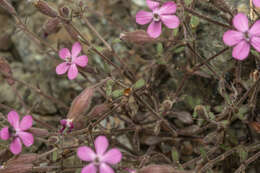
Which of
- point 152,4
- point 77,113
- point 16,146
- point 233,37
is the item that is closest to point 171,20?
point 152,4

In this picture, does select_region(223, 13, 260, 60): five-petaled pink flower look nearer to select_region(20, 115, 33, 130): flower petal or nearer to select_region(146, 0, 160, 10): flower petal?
select_region(146, 0, 160, 10): flower petal

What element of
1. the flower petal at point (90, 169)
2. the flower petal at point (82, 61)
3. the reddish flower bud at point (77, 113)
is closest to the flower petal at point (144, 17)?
the flower petal at point (82, 61)

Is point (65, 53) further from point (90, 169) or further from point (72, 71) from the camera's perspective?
point (90, 169)

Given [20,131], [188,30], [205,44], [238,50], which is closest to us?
[238,50]

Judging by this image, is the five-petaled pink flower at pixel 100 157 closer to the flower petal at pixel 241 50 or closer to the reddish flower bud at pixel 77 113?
the reddish flower bud at pixel 77 113

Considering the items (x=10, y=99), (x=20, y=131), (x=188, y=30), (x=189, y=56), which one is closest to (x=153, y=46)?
(x=189, y=56)

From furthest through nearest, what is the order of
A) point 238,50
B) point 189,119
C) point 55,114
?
point 55,114
point 189,119
point 238,50

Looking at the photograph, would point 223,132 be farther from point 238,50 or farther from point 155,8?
point 155,8

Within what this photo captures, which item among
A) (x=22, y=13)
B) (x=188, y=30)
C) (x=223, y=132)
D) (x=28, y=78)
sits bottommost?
(x=223, y=132)
